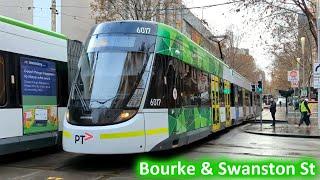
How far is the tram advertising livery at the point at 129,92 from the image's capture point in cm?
1173

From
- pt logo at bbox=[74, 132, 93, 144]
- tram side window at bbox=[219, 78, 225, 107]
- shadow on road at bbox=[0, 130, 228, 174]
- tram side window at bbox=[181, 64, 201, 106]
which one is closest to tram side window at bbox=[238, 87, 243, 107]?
tram side window at bbox=[219, 78, 225, 107]

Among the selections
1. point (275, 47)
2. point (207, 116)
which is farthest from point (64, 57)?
point (275, 47)

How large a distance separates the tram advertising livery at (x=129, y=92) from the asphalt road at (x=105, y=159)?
62cm

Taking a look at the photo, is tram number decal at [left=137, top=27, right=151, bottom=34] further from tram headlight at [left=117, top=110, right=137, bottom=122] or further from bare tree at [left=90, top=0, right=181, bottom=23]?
bare tree at [left=90, top=0, right=181, bottom=23]

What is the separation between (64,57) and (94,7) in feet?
84.7

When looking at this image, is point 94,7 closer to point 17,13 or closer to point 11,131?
point 17,13

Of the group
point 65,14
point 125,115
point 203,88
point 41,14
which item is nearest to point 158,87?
point 125,115

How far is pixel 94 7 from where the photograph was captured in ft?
133

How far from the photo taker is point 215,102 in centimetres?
1978

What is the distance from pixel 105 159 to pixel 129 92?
2.56 metres

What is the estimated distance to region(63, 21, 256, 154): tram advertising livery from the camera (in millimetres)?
11734

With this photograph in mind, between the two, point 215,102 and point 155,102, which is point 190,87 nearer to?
point 155,102

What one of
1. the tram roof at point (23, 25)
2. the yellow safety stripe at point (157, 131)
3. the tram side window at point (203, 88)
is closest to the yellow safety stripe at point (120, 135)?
the yellow safety stripe at point (157, 131)

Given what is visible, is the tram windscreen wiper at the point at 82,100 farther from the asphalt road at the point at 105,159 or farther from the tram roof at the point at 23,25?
the tram roof at the point at 23,25
